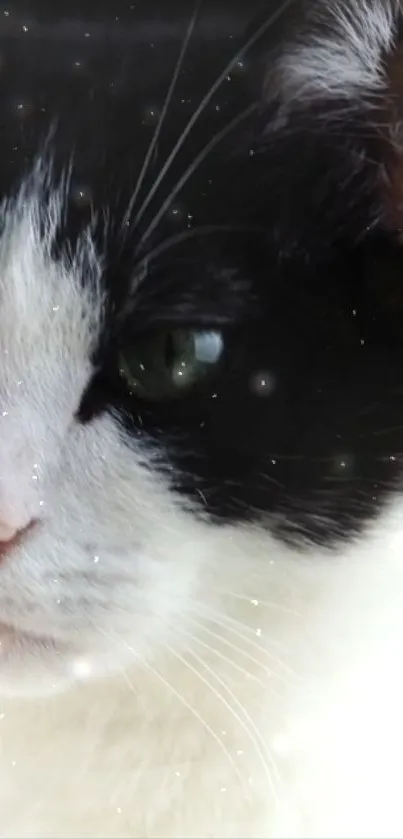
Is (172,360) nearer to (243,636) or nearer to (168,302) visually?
(168,302)

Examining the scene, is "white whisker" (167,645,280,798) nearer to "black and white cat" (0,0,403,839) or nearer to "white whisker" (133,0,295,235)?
"black and white cat" (0,0,403,839)

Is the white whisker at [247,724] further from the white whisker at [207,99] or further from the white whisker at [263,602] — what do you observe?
the white whisker at [207,99]

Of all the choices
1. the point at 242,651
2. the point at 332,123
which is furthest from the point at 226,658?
the point at 332,123

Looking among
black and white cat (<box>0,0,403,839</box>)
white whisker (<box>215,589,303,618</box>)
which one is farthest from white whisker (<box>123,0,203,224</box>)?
white whisker (<box>215,589,303,618</box>)

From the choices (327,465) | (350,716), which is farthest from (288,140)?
(350,716)

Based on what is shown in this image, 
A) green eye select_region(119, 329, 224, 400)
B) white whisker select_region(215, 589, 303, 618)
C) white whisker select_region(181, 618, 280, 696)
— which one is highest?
green eye select_region(119, 329, 224, 400)

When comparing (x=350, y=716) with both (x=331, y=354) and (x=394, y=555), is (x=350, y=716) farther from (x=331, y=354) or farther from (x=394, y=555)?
(x=331, y=354)

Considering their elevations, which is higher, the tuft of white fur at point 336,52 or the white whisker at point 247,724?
the tuft of white fur at point 336,52

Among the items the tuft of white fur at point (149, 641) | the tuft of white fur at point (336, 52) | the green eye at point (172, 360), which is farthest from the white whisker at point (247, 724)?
the tuft of white fur at point (336, 52)
